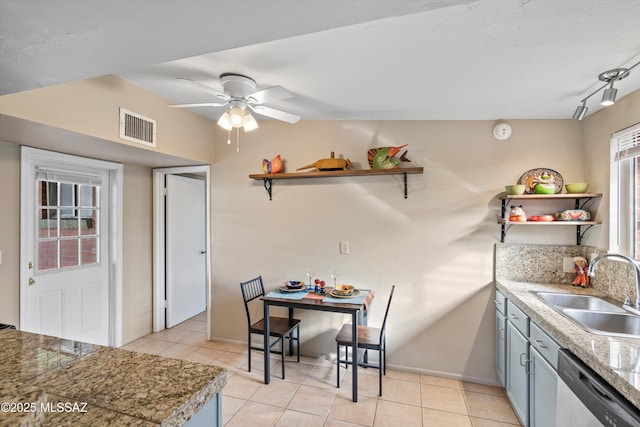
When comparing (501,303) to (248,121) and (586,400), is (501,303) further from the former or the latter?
(248,121)

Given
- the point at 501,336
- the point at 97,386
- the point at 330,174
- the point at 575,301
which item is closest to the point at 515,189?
the point at 575,301

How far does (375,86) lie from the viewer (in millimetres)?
2096

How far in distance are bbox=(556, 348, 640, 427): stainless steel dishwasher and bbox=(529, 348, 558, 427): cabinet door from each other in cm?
15

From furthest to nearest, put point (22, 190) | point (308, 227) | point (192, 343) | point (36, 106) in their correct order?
point (192, 343), point (308, 227), point (22, 190), point (36, 106)

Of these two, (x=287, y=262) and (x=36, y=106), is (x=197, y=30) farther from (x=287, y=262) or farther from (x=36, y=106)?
(x=287, y=262)

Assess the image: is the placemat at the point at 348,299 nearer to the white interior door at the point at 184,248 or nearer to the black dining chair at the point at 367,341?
the black dining chair at the point at 367,341

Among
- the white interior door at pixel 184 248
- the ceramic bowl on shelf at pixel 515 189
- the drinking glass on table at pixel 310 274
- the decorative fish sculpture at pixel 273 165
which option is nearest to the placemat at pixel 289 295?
the drinking glass on table at pixel 310 274

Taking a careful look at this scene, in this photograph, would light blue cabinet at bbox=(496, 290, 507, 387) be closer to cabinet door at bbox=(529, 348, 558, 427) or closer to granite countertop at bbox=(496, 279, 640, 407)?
granite countertop at bbox=(496, 279, 640, 407)

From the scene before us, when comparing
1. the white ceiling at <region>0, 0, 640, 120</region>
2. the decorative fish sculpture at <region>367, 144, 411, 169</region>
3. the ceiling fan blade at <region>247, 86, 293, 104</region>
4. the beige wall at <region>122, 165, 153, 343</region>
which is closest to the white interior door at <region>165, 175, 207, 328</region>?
the beige wall at <region>122, 165, 153, 343</region>

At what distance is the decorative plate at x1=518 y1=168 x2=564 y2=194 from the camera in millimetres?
2438

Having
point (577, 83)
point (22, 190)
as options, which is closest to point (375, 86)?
point (577, 83)

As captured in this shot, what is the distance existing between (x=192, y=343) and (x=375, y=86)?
320cm

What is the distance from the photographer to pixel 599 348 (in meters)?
1.32

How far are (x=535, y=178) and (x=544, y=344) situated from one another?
1338mm
